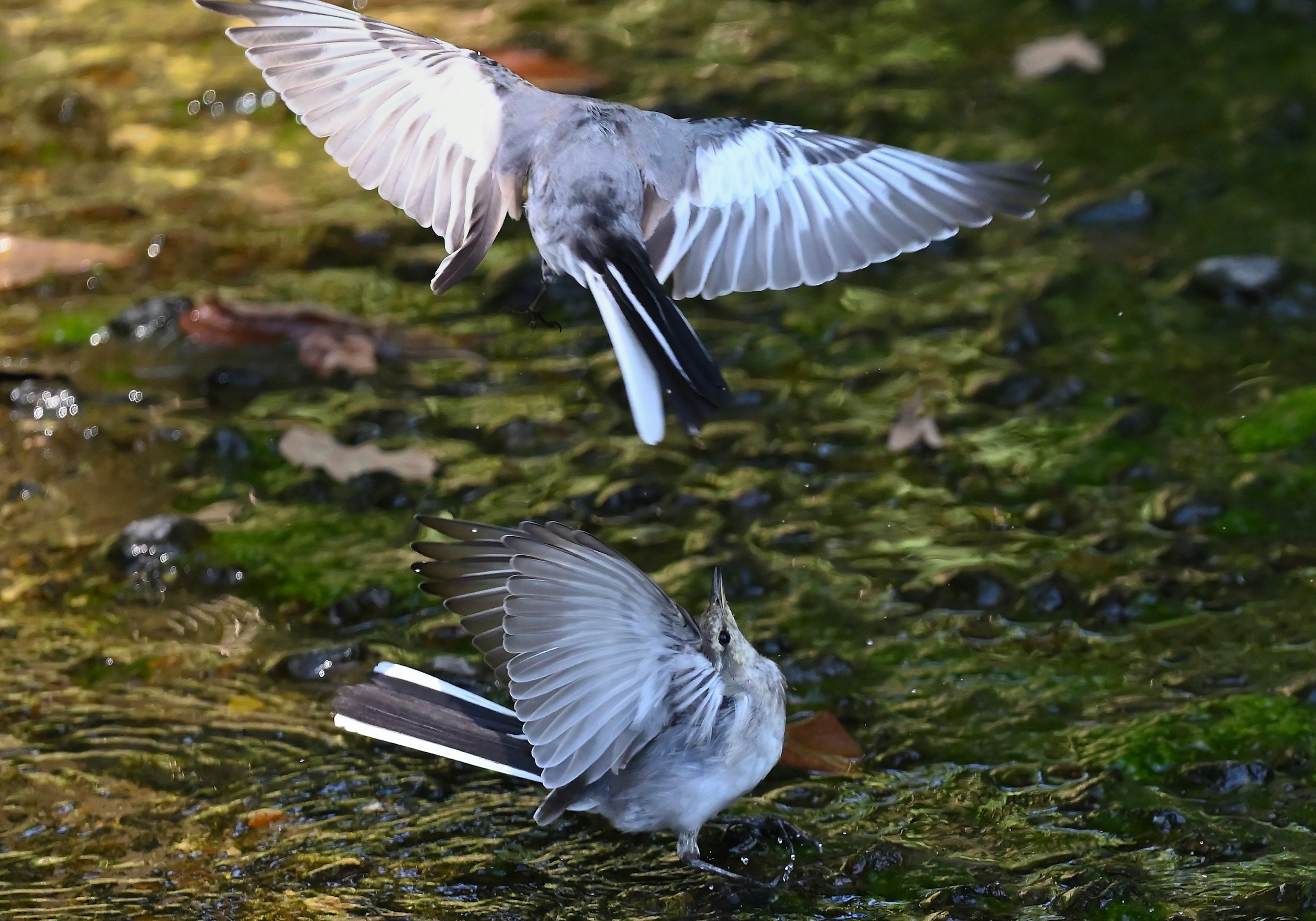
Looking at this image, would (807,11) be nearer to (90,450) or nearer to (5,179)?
(5,179)

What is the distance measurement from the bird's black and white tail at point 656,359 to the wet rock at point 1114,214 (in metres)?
3.15

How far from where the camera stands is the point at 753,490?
184 inches

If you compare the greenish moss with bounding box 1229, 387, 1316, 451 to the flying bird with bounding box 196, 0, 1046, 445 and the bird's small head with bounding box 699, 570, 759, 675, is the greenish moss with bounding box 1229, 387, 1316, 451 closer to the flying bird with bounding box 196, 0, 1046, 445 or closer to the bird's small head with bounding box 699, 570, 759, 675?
the flying bird with bounding box 196, 0, 1046, 445

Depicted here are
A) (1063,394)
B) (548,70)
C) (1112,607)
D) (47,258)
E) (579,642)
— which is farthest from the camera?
(548,70)

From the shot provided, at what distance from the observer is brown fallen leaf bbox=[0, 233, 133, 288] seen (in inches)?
223

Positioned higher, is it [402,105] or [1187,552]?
[402,105]

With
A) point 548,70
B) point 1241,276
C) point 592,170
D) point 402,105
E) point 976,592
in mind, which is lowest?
point 976,592

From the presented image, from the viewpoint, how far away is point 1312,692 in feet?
12.2

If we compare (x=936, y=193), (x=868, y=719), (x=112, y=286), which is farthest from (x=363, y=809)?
(x=112, y=286)

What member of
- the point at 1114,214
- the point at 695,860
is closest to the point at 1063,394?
the point at 1114,214

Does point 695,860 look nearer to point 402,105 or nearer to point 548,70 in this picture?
point 402,105

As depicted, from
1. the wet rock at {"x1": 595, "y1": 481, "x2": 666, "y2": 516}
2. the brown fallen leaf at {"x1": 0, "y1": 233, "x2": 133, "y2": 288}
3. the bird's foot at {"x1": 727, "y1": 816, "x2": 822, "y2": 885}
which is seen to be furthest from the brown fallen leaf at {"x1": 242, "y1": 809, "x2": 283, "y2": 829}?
the brown fallen leaf at {"x1": 0, "y1": 233, "x2": 133, "y2": 288}

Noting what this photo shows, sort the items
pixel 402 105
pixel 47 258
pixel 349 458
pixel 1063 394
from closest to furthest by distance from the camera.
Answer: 1. pixel 402 105
2. pixel 349 458
3. pixel 1063 394
4. pixel 47 258

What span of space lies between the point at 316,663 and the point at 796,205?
5.40 feet
